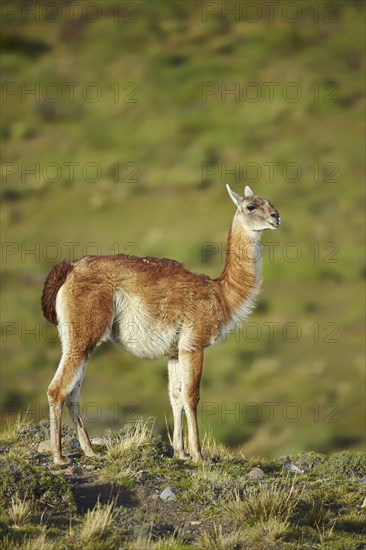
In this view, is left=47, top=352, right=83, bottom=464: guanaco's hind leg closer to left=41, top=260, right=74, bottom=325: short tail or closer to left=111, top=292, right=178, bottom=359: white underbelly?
left=41, top=260, right=74, bottom=325: short tail

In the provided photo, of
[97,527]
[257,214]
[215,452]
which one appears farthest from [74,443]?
[257,214]

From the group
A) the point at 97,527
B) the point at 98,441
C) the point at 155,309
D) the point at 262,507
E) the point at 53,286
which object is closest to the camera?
the point at 97,527

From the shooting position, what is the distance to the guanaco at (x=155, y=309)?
12586mm

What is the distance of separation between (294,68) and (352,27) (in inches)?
527

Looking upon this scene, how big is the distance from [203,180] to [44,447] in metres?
68.8

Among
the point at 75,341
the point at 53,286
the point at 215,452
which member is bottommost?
the point at 215,452

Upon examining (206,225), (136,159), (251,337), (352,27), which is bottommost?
(251,337)

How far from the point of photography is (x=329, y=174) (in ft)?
274

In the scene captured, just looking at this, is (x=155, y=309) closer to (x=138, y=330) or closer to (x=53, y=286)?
(x=138, y=330)

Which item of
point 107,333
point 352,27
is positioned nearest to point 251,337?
point 107,333

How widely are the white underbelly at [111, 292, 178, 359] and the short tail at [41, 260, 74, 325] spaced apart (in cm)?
73

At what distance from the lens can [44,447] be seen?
42.6 ft

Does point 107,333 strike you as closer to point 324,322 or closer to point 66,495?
point 66,495

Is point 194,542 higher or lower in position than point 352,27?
lower
